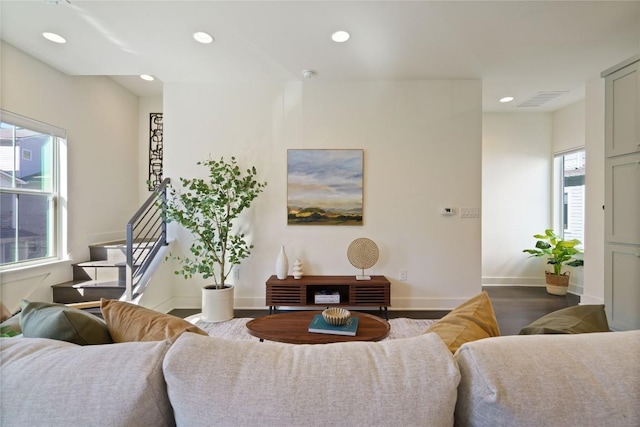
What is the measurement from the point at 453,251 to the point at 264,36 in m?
3.08

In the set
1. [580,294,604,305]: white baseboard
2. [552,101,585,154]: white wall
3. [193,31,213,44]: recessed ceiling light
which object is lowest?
[580,294,604,305]: white baseboard

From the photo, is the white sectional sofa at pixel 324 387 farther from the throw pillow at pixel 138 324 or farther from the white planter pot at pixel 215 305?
the white planter pot at pixel 215 305

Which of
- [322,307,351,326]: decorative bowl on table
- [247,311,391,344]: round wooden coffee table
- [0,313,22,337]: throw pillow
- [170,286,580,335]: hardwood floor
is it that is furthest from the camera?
[170,286,580,335]: hardwood floor

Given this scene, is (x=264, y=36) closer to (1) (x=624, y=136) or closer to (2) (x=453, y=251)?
(2) (x=453, y=251)

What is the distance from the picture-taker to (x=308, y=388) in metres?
0.57

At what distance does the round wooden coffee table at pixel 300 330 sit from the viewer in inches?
64.3

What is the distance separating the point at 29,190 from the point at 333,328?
11.1ft

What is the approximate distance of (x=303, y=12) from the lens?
6.97 ft

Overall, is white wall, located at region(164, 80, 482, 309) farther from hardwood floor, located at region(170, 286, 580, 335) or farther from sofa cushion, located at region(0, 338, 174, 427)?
sofa cushion, located at region(0, 338, 174, 427)

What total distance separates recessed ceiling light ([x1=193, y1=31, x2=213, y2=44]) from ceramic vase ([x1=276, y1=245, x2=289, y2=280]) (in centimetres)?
218

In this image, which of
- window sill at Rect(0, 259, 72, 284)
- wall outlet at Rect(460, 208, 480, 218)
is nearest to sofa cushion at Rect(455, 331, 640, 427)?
wall outlet at Rect(460, 208, 480, 218)

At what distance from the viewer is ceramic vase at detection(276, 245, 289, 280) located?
10.2 ft

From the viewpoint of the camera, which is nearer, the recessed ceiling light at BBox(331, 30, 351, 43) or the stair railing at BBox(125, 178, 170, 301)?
the recessed ceiling light at BBox(331, 30, 351, 43)

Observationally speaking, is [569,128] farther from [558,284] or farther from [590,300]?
[590,300]
